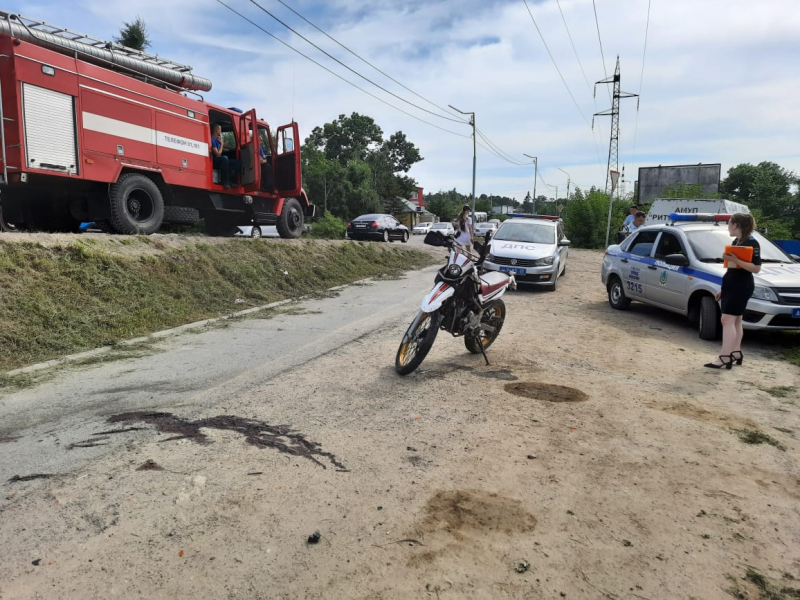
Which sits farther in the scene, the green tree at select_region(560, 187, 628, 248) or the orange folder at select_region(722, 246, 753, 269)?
the green tree at select_region(560, 187, 628, 248)

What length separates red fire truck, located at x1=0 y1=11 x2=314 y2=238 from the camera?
8.66 meters

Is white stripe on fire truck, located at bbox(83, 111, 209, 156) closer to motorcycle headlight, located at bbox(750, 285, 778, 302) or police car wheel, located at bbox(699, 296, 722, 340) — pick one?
police car wheel, located at bbox(699, 296, 722, 340)

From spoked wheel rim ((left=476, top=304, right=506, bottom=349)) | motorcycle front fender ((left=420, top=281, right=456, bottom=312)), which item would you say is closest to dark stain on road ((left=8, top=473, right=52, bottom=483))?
motorcycle front fender ((left=420, top=281, right=456, bottom=312))

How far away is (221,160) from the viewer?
1288 centimetres

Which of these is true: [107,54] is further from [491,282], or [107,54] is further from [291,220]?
[491,282]

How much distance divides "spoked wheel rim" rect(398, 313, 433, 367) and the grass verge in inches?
150

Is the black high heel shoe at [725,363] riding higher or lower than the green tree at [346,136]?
lower

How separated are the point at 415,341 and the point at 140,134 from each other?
814cm

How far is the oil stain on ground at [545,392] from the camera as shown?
4844 millimetres

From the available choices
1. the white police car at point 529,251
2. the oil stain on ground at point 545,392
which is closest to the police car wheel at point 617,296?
the white police car at point 529,251

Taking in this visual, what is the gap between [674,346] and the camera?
23.4 feet

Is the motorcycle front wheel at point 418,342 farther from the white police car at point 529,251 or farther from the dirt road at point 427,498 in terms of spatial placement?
the white police car at point 529,251

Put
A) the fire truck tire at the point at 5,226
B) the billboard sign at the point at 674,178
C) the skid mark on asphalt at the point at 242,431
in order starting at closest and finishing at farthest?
the skid mark on asphalt at the point at 242,431, the fire truck tire at the point at 5,226, the billboard sign at the point at 674,178

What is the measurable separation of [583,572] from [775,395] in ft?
12.6
